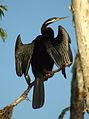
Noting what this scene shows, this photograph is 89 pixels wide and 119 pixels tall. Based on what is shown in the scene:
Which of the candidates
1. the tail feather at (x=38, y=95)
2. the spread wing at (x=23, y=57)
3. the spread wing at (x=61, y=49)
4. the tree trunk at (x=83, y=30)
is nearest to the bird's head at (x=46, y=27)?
the spread wing at (x=61, y=49)

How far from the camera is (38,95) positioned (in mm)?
5383

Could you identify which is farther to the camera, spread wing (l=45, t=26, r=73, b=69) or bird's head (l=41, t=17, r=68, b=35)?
bird's head (l=41, t=17, r=68, b=35)

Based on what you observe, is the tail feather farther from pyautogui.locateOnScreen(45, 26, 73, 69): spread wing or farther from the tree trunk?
the tree trunk

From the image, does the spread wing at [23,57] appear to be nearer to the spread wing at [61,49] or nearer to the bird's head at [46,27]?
the spread wing at [61,49]

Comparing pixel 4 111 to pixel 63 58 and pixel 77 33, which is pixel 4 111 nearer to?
pixel 63 58

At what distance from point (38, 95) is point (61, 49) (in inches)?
37.3

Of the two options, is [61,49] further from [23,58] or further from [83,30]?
[83,30]

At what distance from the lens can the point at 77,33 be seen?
321 centimetres

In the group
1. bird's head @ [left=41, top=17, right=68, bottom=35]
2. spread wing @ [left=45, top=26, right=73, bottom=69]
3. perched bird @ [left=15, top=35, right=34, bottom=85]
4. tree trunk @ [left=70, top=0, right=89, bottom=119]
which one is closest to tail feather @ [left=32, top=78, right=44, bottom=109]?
perched bird @ [left=15, top=35, right=34, bottom=85]

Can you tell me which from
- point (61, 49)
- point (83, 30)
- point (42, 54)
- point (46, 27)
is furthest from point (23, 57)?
point (83, 30)

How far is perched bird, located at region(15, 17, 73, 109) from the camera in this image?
5.03m

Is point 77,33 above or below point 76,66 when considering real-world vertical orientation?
above

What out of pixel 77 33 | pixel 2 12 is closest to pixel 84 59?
pixel 77 33

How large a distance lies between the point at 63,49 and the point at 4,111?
150cm
